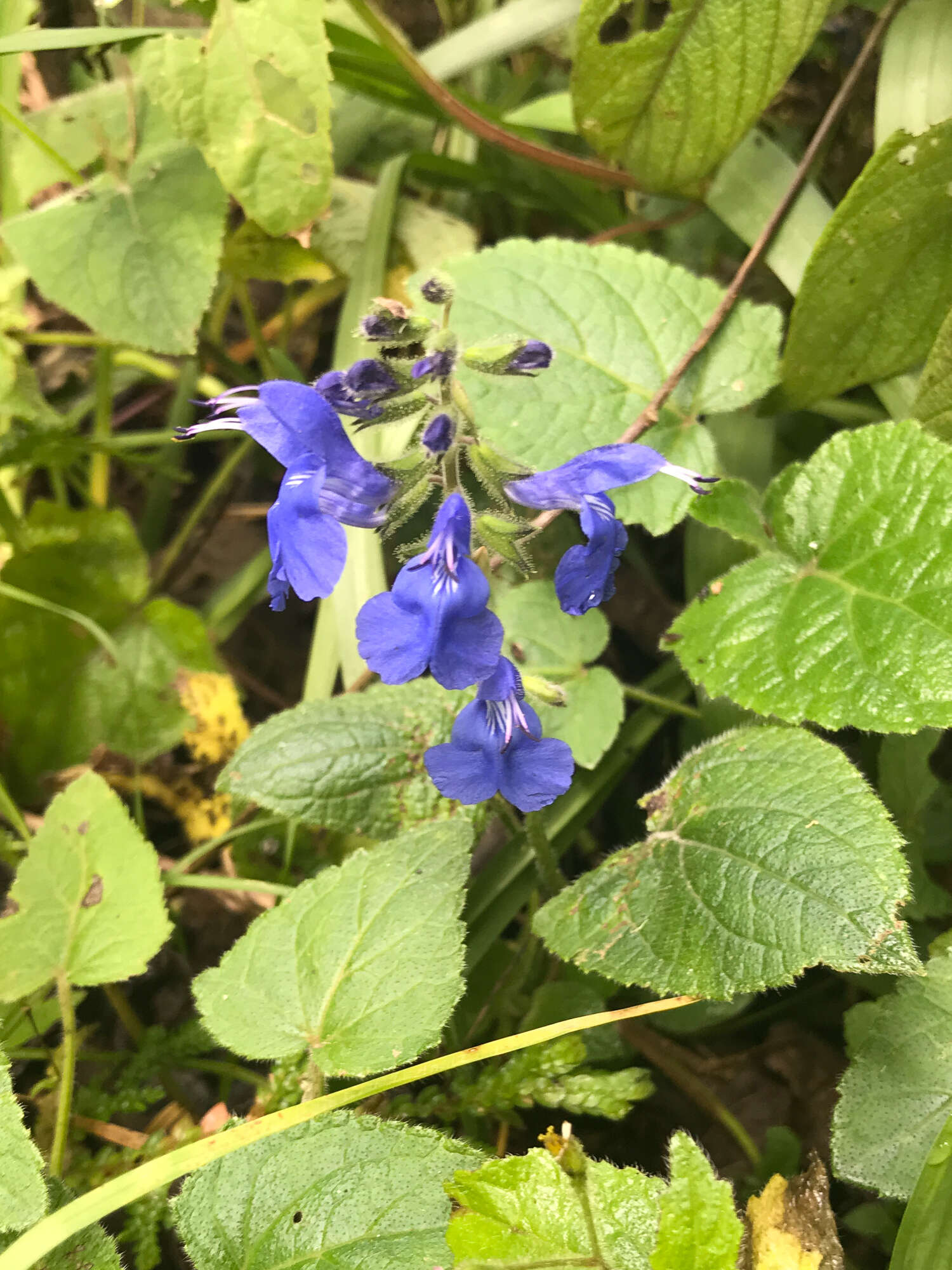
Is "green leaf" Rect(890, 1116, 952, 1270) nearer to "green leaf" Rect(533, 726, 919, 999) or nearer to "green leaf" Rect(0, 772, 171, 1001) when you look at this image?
"green leaf" Rect(533, 726, 919, 999)

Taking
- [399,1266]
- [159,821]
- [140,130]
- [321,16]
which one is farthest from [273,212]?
[399,1266]

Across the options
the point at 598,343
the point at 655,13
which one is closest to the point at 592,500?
the point at 598,343

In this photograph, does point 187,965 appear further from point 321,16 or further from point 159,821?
point 321,16

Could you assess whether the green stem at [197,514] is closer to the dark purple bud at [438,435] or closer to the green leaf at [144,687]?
the green leaf at [144,687]

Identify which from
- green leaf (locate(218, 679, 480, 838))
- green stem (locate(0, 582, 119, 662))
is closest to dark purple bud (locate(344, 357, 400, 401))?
green leaf (locate(218, 679, 480, 838))

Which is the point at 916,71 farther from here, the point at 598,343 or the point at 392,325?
the point at 392,325

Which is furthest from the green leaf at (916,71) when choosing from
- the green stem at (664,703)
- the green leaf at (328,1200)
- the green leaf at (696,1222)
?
the green leaf at (328,1200)
